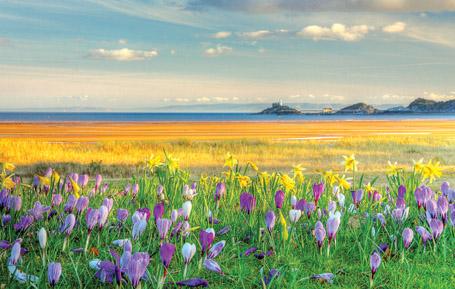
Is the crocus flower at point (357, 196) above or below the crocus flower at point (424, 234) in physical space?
above

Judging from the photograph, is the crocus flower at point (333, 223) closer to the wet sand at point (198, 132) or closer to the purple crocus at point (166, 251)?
the purple crocus at point (166, 251)

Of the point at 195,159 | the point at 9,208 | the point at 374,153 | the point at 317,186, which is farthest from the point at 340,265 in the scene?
the point at 374,153

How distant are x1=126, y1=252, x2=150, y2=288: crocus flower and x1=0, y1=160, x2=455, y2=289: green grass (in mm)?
449

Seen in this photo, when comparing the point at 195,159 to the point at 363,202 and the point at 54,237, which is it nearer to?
the point at 363,202

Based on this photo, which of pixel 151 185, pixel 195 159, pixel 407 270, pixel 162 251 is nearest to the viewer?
pixel 162 251

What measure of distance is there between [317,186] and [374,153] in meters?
22.1

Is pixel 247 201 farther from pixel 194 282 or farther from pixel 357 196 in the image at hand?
pixel 194 282

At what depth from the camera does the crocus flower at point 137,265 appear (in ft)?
8.98

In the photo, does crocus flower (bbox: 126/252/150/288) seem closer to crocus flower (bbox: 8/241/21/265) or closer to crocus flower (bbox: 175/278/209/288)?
crocus flower (bbox: 175/278/209/288)

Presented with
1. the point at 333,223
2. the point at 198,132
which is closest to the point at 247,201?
the point at 333,223

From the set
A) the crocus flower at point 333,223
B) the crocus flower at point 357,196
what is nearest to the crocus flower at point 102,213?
the crocus flower at point 333,223

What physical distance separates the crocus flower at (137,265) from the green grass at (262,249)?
45 cm

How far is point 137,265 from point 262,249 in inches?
71.0

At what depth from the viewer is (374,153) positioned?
26.3 metres
